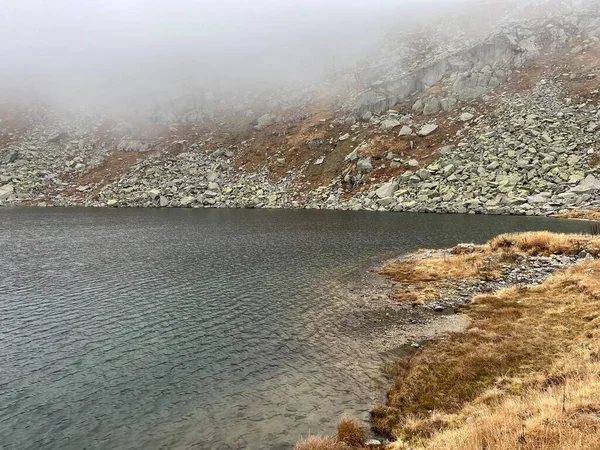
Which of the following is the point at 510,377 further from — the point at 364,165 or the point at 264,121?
the point at 264,121

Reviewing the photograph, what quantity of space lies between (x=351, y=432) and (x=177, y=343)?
1409cm

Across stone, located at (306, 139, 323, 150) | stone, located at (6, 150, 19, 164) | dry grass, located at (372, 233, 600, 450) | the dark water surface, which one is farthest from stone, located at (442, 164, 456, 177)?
stone, located at (6, 150, 19, 164)

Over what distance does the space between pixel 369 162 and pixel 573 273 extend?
249ft

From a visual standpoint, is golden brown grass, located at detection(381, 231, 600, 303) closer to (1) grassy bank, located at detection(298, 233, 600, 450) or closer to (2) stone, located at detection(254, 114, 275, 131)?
(1) grassy bank, located at detection(298, 233, 600, 450)

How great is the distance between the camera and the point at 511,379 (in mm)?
17844

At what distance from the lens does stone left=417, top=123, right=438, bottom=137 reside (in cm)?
10781

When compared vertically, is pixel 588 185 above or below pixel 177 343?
above

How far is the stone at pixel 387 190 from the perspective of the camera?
94812 mm

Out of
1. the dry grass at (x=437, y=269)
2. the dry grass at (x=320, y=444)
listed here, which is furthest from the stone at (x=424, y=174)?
the dry grass at (x=320, y=444)

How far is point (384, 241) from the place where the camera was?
57.5 metres

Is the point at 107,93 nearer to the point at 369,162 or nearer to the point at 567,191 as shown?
the point at 369,162

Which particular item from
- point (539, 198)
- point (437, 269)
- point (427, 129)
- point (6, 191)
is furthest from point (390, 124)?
point (6, 191)

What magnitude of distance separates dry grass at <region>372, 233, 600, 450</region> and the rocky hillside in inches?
2238

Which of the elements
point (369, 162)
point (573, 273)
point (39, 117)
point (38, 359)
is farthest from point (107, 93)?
point (573, 273)
